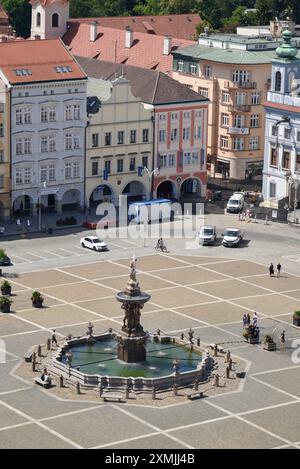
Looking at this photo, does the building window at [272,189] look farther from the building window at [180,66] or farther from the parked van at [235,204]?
the building window at [180,66]

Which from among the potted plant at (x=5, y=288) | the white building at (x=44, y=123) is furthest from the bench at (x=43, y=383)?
the white building at (x=44, y=123)

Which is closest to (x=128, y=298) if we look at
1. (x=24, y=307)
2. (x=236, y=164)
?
(x=24, y=307)

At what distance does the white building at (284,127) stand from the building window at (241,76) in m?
12.1

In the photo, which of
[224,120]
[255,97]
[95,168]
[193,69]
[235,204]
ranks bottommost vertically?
[235,204]

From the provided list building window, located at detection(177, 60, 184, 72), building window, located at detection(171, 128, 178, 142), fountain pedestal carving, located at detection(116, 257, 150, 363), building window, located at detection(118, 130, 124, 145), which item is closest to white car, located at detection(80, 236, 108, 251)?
building window, located at detection(118, 130, 124, 145)

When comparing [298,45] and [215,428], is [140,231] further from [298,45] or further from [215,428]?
[215,428]

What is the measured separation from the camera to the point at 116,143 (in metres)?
166

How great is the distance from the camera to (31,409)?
332ft

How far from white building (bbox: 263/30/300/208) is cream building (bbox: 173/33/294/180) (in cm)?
1244

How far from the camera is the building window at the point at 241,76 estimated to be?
184 meters

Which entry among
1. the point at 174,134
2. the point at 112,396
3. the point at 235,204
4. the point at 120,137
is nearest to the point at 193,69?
the point at 174,134

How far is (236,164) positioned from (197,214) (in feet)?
73.8

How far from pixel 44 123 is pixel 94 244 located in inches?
725

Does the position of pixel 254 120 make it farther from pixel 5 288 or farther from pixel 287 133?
pixel 5 288
